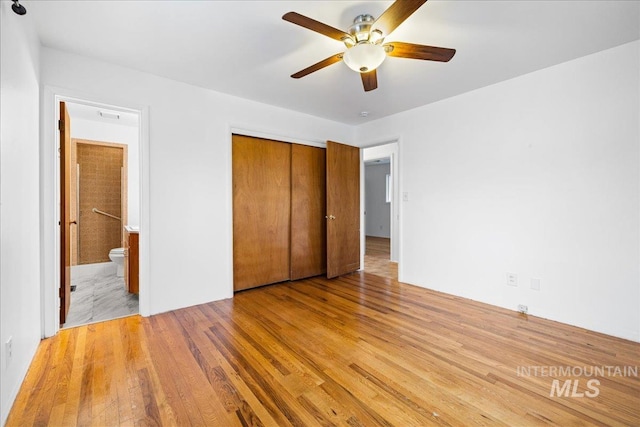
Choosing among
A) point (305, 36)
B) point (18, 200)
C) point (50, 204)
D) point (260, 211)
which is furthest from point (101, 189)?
point (305, 36)

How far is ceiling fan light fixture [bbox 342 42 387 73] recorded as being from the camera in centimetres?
180

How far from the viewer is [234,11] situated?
1853mm

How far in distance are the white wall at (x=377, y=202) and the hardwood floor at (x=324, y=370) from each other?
6255mm

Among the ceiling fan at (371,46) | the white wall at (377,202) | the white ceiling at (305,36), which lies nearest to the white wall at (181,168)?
the white ceiling at (305,36)

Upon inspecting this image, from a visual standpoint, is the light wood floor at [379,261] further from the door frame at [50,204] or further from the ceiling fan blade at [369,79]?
the door frame at [50,204]

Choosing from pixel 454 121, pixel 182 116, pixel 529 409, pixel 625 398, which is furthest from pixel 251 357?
pixel 454 121

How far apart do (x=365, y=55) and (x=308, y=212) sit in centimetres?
266

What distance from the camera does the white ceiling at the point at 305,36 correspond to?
6.01ft

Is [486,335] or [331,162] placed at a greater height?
[331,162]

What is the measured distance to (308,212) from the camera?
4.23 meters

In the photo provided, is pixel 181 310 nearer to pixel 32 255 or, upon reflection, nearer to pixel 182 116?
pixel 32 255

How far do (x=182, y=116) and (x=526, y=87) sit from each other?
3589 mm

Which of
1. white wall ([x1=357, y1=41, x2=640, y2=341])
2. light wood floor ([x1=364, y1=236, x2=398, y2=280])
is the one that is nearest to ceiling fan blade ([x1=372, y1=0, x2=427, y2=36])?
white wall ([x1=357, y1=41, x2=640, y2=341])

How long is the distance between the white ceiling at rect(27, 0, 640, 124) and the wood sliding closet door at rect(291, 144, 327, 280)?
1250 mm
